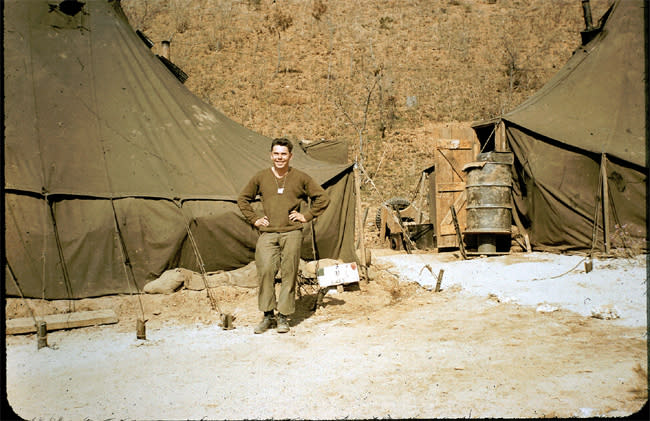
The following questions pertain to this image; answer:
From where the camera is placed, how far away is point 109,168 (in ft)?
22.9

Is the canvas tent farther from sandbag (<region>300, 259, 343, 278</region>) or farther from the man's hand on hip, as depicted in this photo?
the man's hand on hip

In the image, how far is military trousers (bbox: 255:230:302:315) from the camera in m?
5.10

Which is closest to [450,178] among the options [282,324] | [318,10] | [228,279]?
[228,279]

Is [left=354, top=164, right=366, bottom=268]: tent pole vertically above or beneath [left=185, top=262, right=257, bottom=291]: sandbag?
above

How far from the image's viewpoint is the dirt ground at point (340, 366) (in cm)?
A: 309

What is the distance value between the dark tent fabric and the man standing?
7.35 ft

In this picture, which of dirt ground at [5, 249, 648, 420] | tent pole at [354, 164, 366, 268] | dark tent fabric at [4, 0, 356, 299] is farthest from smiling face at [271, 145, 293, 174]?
tent pole at [354, 164, 366, 268]

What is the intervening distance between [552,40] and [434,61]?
666cm

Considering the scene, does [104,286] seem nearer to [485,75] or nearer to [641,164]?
[641,164]

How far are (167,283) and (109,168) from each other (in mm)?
1838

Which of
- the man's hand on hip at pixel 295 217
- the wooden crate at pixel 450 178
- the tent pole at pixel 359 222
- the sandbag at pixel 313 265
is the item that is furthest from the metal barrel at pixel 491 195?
the man's hand on hip at pixel 295 217

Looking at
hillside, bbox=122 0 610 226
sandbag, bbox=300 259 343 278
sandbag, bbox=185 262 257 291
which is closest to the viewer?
sandbag, bbox=185 262 257 291

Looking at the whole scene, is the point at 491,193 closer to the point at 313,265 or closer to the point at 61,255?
the point at 313,265

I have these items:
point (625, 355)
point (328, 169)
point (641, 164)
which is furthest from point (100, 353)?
point (641, 164)
